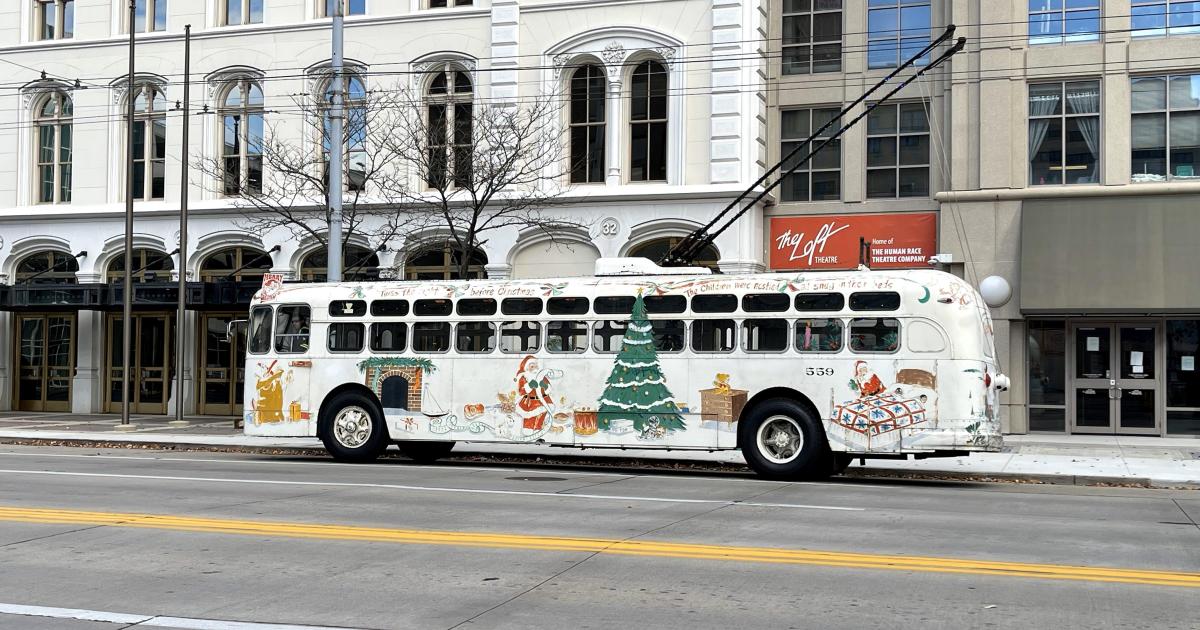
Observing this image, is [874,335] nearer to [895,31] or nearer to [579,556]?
[579,556]

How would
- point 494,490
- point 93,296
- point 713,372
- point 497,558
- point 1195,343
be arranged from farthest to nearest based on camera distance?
point 93,296 < point 1195,343 < point 713,372 < point 494,490 < point 497,558

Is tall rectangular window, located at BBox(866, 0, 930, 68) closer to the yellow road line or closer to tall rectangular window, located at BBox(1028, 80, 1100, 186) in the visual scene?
tall rectangular window, located at BBox(1028, 80, 1100, 186)

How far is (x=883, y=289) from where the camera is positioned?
16641 mm

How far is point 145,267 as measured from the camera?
3244 centimetres

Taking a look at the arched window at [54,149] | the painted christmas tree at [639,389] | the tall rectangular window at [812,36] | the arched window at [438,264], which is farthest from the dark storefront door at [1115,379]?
→ the arched window at [54,149]

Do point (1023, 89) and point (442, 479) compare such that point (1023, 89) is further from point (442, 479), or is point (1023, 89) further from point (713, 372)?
point (442, 479)

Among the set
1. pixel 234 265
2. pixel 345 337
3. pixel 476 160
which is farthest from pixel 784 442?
pixel 234 265

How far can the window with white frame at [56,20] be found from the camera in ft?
110

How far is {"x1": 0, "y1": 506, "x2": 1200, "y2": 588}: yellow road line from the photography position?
29.3ft

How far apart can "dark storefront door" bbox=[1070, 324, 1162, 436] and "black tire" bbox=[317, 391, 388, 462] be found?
48.8 ft

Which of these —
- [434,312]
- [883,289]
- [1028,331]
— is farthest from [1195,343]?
[434,312]

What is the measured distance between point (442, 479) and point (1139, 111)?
17.5 metres

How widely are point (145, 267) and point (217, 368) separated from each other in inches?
133

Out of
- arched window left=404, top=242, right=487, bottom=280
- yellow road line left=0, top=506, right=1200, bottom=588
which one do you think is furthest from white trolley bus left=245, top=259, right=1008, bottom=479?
arched window left=404, top=242, right=487, bottom=280
